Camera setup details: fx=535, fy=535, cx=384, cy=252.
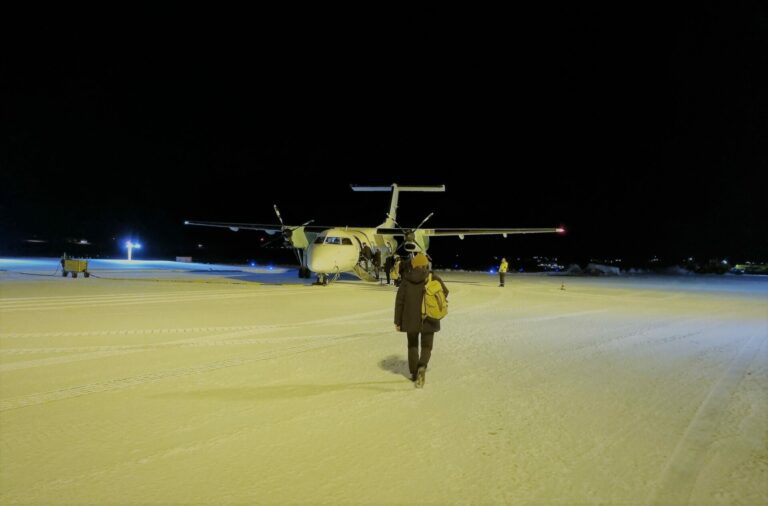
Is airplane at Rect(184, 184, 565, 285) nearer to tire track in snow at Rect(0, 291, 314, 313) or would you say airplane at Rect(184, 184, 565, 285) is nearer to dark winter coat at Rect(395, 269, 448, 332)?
tire track in snow at Rect(0, 291, 314, 313)

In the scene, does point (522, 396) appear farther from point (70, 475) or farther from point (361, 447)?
point (70, 475)

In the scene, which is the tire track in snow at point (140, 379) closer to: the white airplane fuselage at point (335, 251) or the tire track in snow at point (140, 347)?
the tire track in snow at point (140, 347)

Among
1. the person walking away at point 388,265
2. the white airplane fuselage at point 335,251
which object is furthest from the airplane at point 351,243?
the person walking away at point 388,265

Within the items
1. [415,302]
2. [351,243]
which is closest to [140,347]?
[415,302]

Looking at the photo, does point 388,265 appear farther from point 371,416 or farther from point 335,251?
point 371,416

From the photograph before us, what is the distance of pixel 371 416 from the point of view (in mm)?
5328

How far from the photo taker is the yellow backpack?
6602mm

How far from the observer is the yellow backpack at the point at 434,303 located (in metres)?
6.60

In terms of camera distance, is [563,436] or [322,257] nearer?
[563,436]

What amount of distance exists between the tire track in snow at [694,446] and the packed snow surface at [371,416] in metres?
0.02

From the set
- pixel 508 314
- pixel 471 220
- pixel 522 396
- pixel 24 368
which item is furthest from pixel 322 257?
pixel 471 220

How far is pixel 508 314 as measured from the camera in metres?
14.3

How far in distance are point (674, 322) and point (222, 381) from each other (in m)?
11.3

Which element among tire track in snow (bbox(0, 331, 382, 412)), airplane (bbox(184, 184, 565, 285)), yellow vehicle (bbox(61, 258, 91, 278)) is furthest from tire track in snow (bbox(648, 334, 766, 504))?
yellow vehicle (bbox(61, 258, 91, 278))
